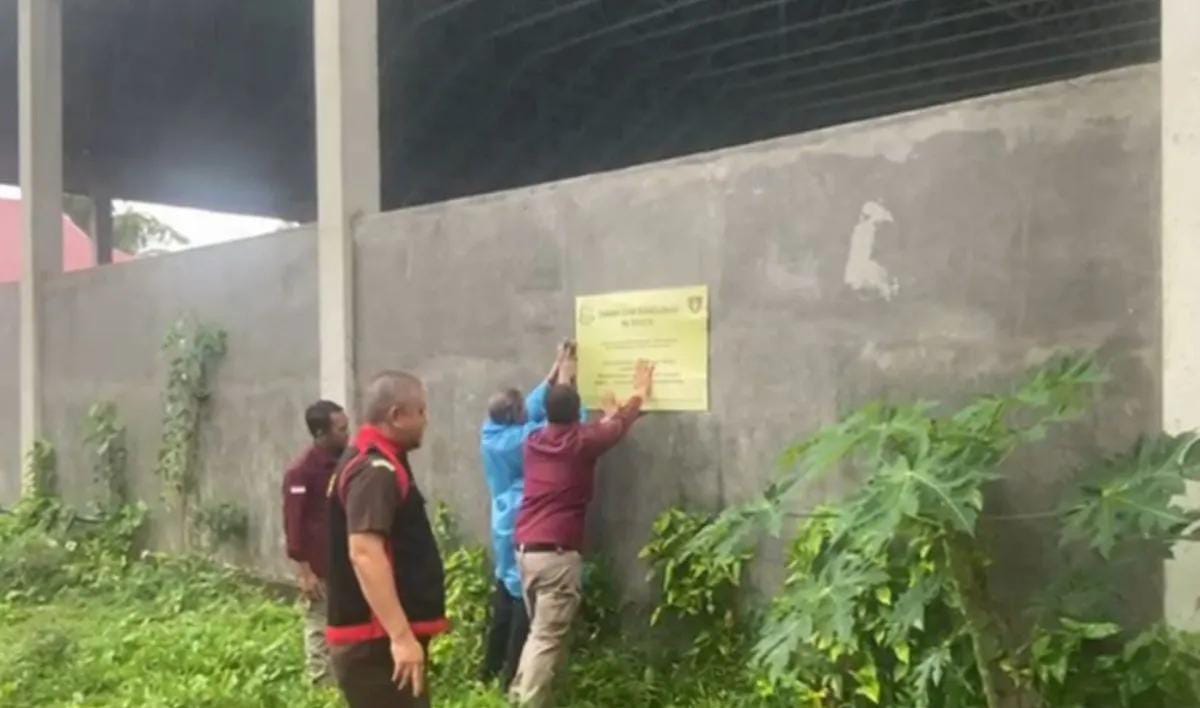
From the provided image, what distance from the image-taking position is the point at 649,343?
5938 mm

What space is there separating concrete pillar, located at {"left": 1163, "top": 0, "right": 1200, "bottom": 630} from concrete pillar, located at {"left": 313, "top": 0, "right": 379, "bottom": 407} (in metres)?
4.91

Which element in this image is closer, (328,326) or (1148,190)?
(1148,190)

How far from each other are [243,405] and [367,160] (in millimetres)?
2072

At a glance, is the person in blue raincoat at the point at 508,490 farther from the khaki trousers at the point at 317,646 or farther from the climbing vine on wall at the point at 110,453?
the climbing vine on wall at the point at 110,453

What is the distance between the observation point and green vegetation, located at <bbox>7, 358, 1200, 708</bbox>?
3916 mm

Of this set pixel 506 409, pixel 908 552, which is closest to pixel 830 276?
pixel 908 552

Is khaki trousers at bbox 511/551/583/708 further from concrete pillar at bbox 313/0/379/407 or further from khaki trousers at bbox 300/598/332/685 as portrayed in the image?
concrete pillar at bbox 313/0/379/407

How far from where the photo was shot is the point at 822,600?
164 inches

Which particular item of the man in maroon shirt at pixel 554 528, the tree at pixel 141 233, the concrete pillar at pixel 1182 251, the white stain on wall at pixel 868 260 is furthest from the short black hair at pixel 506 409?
the tree at pixel 141 233

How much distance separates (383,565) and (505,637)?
2.39m

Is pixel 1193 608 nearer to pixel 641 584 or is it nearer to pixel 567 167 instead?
pixel 641 584

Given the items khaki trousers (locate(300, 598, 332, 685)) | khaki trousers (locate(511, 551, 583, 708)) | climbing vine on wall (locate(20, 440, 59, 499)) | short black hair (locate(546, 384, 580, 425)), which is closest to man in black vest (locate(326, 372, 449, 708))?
khaki trousers (locate(511, 551, 583, 708))

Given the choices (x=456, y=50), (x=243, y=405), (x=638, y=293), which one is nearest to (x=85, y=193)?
(x=456, y=50)

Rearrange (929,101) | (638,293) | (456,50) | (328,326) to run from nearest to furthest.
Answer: (638,293) < (328,326) < (456,50) < (929,101)
